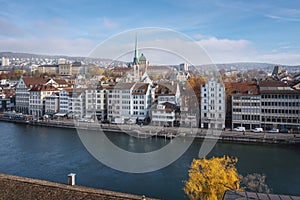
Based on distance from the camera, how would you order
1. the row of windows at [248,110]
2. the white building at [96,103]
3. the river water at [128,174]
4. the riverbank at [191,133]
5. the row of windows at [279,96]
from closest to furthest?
1. the river water at [128,174]
2. the riverbank at [191,133]
3. the row of windows at [279,96]
4. the row of windows at [248,110]
5. the white building at [96,103]

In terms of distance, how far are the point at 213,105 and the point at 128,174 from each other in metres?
10.2

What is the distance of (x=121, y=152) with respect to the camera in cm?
1436

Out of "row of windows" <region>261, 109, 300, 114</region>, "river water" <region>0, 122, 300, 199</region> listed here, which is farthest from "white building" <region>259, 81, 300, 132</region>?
"river water" <region>0, 122, 300, 199</region>

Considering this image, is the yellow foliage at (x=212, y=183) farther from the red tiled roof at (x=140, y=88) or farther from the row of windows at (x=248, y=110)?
the red tiled roof at (x=140, y=88)

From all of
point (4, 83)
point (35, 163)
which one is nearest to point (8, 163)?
point (35, 163)

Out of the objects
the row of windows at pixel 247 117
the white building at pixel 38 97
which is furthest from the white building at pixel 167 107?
the white building at pixel 38 97

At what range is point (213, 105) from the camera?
19562mm

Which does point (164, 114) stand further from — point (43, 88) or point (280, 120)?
point (43, 88)

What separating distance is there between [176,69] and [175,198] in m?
22.4

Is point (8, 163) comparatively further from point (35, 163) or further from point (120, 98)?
point (120, 98)

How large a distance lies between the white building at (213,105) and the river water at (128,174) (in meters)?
3.02

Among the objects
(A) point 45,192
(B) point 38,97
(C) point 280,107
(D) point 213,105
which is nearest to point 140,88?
(D) point 213,105

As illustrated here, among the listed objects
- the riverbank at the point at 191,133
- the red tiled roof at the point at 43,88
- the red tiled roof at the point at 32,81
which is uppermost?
the red tiled roof at the point at 32,81

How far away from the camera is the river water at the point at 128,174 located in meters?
9.92
